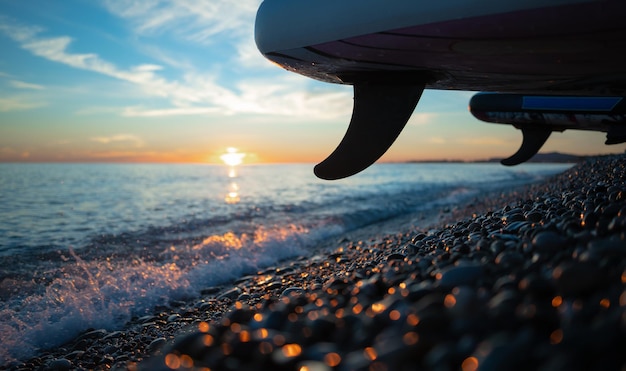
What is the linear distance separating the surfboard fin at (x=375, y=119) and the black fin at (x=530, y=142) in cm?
715

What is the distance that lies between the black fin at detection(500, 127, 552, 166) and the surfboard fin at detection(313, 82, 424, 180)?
7.15 meters

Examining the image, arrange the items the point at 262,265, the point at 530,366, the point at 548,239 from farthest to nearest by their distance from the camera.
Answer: the point at 262,265
the point at 548,239
the point at 530,366

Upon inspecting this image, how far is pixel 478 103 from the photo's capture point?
9258 mm

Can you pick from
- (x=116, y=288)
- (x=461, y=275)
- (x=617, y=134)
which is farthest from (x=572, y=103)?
(x=116, y=288)

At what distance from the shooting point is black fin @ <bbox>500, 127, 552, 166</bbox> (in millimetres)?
9336

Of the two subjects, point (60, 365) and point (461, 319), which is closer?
point (461, 319)

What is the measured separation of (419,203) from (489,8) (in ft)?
36.3

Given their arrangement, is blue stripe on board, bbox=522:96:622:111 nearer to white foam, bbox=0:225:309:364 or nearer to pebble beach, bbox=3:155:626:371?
white foam, bbox=0:225:309:364

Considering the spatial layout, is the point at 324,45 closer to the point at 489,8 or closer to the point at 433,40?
the point at 433,40

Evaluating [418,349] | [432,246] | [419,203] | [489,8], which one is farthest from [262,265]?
[419,203]

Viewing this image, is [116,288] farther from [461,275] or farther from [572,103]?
[572,103]

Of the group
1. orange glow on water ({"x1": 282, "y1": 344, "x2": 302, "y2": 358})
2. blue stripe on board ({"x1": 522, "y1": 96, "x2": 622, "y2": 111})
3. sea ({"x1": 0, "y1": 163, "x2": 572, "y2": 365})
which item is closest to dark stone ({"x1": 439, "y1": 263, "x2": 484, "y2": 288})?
orange glow on water ({"x1": 282, "y1": 344, "x2": 302, "y2": 358})

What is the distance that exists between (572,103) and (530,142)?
5.77ft

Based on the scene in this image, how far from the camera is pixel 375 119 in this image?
349 centimetres
